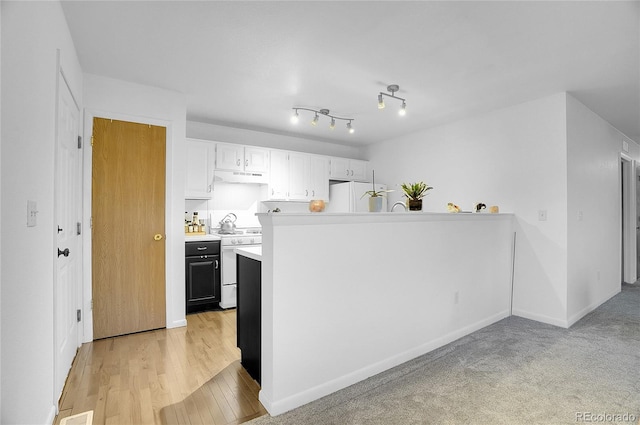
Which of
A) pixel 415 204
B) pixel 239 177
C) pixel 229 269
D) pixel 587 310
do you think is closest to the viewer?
pixel 415 204

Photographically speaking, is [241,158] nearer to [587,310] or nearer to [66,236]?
[66,236]

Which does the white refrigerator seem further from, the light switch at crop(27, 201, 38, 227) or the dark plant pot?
the light switch at crop(27, 201, 38, 227)

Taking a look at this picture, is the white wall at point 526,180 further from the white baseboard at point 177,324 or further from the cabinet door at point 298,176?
the white baseboard at point 177,324

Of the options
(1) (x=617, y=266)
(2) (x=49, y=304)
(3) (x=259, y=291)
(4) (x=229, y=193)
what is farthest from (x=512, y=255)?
(2) (x=49, y=304)

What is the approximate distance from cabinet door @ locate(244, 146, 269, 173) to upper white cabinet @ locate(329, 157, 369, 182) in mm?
1219

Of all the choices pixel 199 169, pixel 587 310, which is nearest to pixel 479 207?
pixel 587 310

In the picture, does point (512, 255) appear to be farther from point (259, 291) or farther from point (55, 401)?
point (55, 401)

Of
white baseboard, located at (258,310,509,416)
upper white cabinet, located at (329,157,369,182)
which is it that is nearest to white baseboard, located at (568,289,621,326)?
white baseboard, located at (258,310,509,416)

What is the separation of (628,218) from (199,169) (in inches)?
253

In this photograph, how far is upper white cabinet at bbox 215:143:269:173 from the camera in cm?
446

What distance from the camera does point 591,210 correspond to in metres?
3.92

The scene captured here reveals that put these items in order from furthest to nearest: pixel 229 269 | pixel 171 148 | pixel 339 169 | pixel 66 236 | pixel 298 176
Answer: pixel 339 169 → pixel 298 176 → pixel 229 269 → pixel 171 148 → pixel 66 236

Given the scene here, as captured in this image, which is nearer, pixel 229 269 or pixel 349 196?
pixel 229 269

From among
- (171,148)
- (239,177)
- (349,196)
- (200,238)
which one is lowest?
(200,238)
